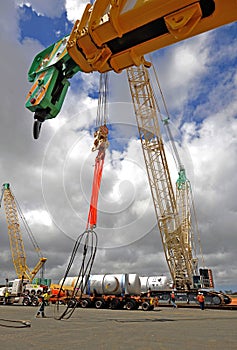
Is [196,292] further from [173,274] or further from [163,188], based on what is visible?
[163,188]

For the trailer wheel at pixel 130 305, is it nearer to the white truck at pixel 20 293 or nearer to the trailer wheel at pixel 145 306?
the trailer wheel at pixel 145 306

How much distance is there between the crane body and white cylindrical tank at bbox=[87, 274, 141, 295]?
2328 cm

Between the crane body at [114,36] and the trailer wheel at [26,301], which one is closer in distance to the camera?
the crane body at [114,36]

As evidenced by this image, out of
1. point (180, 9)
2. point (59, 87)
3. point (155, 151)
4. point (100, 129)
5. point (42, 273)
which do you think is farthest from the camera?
point (42, 273)

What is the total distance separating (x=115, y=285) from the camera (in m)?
27.9

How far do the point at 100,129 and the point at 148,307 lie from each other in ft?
57.9

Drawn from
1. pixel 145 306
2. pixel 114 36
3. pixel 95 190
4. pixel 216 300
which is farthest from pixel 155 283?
pixel 114 36

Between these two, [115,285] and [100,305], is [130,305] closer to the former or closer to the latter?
[115,285]

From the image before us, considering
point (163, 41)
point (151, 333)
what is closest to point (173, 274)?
point (151, 333)

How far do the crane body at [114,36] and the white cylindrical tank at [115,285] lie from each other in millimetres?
23276

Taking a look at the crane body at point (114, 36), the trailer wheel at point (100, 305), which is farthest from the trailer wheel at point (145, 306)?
the crane body at point (114, 36)

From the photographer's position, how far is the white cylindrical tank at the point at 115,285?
27.9m

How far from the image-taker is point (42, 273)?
6162 cm

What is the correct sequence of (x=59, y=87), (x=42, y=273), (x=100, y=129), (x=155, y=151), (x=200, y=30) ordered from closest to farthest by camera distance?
(x=200, y=30) < (x=59, y=87) < (x=100, y=129) < (x=155, y=151) < (x=42, y=273)
